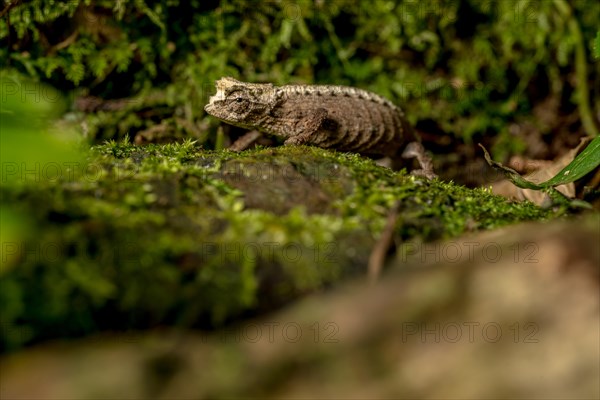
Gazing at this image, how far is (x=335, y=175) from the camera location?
2971mm

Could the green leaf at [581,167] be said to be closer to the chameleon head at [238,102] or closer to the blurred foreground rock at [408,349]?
the blurred foreground rock at [408,349]

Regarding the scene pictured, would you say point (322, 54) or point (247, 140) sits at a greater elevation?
point (322, 54)

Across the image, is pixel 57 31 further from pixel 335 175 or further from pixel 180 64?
pixel 335 175

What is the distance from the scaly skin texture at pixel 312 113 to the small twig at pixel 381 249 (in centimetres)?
176

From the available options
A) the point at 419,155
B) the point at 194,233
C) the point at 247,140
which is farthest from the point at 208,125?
the point at 194,233

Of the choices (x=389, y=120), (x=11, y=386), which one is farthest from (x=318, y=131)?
(x=11, y=386)

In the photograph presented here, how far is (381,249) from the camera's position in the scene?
2.37 meters

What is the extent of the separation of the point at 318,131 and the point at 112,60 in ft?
6.78

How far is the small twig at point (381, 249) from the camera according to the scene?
2.27 metres

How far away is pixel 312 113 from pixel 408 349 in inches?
110

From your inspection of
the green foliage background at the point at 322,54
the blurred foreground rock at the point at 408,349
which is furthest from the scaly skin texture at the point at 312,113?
the blurred foreground rock at the point at 408,349

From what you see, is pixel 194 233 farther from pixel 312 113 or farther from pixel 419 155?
pixel 419 155

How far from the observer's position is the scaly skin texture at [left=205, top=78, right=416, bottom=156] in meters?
4.40

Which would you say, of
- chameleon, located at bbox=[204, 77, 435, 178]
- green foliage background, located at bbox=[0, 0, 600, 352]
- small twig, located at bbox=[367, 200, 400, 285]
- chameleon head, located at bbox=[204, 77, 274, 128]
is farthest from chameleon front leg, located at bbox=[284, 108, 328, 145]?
small twig, located at bbox=[367, 200, 400, 285]
